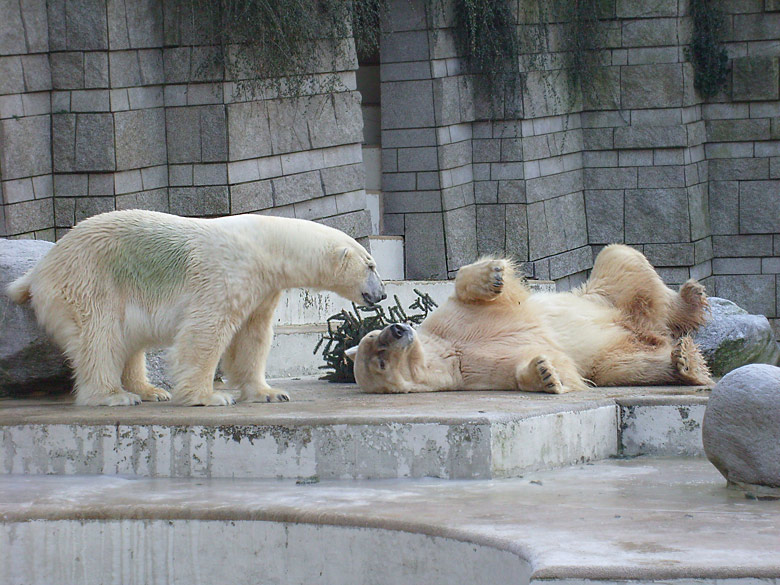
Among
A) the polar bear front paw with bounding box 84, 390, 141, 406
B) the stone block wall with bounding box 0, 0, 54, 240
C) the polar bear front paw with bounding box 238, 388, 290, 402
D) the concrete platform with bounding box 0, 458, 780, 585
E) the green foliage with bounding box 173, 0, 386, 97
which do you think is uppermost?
the green foliage with bounding box 173, 0, 386, 97

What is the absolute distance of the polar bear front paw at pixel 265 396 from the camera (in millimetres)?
4824

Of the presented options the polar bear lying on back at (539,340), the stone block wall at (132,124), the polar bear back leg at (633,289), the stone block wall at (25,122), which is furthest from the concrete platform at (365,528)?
the stone block wall at (132,124)

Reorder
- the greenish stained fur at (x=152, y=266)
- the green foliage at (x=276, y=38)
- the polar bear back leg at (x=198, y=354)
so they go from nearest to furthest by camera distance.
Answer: the polar bear back leg at (x=198, y=354), the greenish stained fur at (x=152, y=266), the green foliage at (x=276, y=38)

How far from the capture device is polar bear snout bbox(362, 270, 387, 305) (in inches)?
186

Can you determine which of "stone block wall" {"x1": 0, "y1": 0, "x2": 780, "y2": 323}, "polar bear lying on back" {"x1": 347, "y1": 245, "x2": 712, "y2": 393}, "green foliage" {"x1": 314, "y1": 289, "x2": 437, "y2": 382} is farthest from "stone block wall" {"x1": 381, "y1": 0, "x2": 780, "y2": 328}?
"polar bear lying on back" {"x1": 347, "y1": 245, "x2": 712, "y2": 393}

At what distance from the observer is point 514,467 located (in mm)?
4129

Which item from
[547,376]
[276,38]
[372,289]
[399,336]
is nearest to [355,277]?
[372,289]

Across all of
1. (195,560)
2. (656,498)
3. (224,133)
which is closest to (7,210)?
(224,133)

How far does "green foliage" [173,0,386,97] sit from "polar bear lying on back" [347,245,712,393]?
2949 mm

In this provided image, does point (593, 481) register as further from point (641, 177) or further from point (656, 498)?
point (641, 177)

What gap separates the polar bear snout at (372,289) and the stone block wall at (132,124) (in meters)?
3.12

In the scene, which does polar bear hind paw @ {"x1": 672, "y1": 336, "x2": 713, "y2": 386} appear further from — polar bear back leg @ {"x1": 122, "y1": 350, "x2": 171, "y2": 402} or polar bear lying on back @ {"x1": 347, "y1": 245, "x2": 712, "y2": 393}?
polar bear back leg @ {"x1": 122, "y1": 350, "x2": 171, "y2": 402}

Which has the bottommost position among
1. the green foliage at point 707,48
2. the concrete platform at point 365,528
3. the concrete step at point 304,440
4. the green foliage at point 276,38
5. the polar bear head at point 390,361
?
the concrete platform at point 365,528

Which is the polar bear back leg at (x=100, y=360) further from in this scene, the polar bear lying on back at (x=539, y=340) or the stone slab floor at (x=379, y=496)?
the polar bear lying on back at (x=539, y=340)
